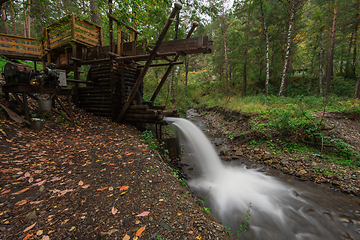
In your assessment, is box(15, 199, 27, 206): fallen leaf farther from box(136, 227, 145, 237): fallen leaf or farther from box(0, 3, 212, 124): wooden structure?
box(0, 3, 212, 124): wooden structure

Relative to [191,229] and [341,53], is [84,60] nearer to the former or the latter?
[191,229]

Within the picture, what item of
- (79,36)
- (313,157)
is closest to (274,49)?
(313,157)

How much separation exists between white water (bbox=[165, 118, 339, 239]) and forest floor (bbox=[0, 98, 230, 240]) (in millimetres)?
1503

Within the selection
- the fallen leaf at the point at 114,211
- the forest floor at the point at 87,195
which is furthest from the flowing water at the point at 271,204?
the fallen leaf at the point at 114,211

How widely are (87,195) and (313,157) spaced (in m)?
8.29

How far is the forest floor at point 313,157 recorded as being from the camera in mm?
5156

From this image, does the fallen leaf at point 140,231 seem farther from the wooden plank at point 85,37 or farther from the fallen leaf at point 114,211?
the wooden plank at point 85,37

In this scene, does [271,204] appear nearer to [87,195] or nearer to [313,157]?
[313,157]

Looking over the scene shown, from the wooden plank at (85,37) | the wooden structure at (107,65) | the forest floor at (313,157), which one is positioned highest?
the wooden plank at (85,37)

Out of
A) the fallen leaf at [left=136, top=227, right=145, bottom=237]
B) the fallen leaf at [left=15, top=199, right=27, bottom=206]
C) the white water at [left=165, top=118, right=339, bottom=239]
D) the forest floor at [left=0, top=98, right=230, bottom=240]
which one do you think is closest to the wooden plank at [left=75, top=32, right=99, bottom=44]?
the forest floor at [left=0, top=98, right=230, bottom=240]

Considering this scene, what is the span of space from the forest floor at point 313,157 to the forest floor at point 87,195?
15.8 feet

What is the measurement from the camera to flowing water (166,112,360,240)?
12.1 feet

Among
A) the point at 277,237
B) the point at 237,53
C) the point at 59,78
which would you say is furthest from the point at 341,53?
the point at 59,78

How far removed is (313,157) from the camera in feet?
20.8
